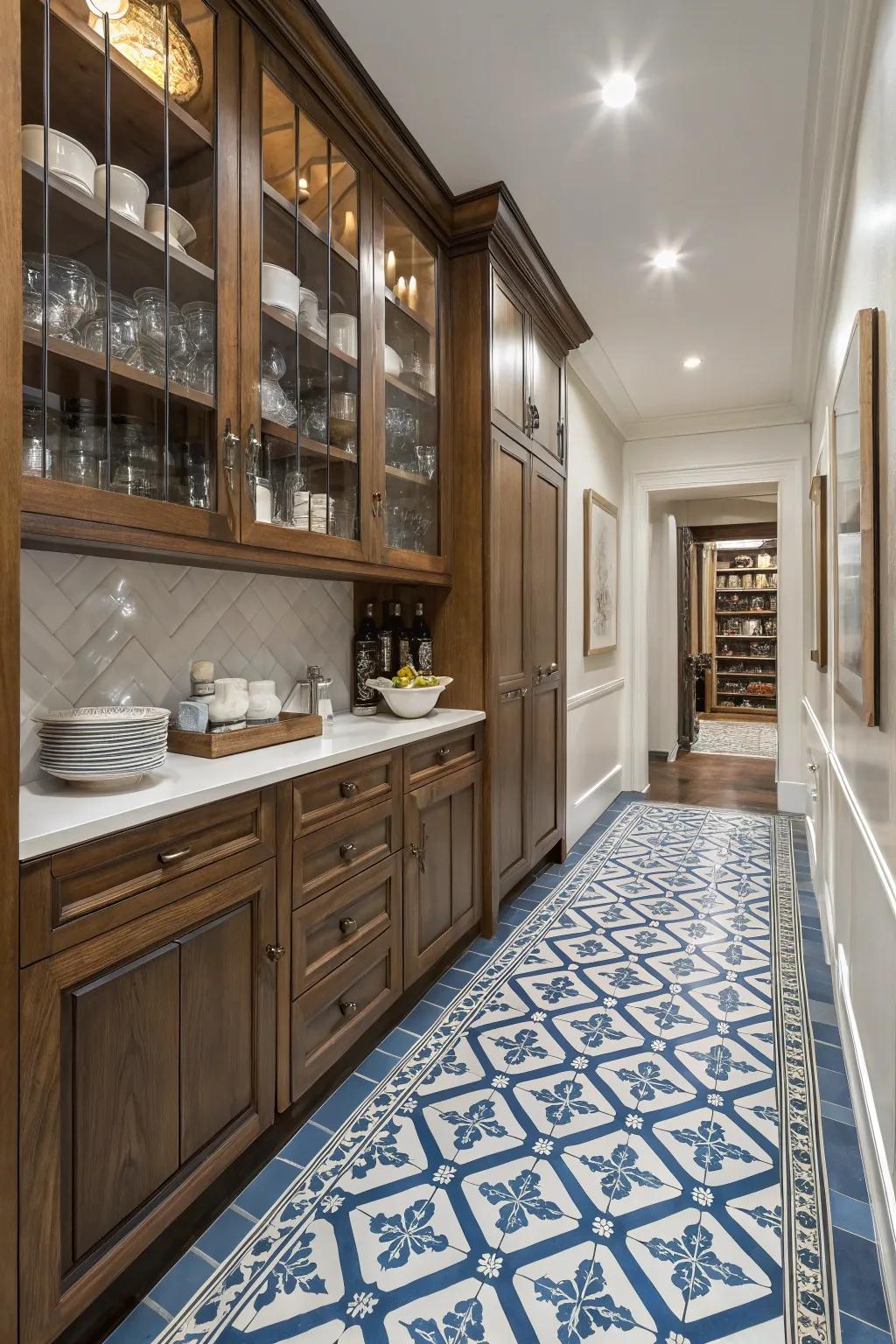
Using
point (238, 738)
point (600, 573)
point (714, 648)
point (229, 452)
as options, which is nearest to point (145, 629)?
point (238, 738)

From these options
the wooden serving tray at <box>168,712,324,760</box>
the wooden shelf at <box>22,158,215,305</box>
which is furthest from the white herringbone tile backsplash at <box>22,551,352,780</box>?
the wooden shelf at <box>22,158,215,305</box>

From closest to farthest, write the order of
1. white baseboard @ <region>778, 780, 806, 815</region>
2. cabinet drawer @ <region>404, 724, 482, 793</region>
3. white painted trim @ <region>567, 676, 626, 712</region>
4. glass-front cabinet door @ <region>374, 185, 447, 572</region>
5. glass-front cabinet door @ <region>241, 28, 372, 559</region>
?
glass-front cabinet door @ <region>241, 28, 372, 559</region>, cabinet drawer @ <region>404, 724, 482, 793</region>, glass-front cabinet door @ <region>374, 185, 447, 572</region>, white painted trim @ <region>567, 676, 626, 712</region>, white baseboard @ <region>778, 780, 806, 815</region>

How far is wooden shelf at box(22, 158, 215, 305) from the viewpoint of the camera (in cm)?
124

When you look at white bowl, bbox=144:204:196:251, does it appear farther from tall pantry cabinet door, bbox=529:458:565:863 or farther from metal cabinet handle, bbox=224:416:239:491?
tall pantry cabinet door, bbox=529:458:565:863

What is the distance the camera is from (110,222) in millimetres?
1378

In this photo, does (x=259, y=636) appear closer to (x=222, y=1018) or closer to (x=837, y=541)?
(x=222, y=1018)

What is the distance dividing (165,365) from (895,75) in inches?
58.6

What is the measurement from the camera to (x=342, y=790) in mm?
1865

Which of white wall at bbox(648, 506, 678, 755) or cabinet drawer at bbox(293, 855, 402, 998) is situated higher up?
white wall at bbox(648, 506, 678, 755)

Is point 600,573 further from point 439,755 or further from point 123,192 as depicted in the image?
point 123,192

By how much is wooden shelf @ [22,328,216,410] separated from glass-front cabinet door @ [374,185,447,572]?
750mm

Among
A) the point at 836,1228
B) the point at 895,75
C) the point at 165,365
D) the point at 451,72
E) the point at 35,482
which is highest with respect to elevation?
the point at 451,72

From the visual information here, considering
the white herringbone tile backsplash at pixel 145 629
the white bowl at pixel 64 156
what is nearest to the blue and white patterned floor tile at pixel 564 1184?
the white herringbone tile backsplash at pixel 145 629

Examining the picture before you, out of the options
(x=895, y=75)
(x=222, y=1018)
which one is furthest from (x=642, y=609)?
(x=222, y=1018)
